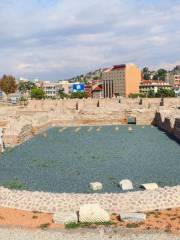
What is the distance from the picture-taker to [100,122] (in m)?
39.2

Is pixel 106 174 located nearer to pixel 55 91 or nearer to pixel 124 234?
pixel 124 234

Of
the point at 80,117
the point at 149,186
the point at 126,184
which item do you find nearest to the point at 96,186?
the point at 126,184

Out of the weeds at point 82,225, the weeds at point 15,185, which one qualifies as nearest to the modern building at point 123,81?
the weeds at point 15,185

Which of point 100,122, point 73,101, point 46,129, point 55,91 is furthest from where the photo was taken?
point 55,91

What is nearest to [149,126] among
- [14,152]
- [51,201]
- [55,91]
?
[14,152]

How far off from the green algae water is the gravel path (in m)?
3.87

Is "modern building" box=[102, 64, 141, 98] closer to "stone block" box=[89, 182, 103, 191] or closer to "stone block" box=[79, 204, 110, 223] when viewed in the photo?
"stone block" box=[89, 182, 103, 191]

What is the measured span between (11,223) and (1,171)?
6.66 metres

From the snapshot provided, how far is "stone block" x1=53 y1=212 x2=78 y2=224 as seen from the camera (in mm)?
10938

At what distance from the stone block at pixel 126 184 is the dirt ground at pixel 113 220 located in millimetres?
2570

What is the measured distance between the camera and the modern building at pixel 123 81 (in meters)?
129

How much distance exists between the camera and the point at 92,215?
1095 centimetres

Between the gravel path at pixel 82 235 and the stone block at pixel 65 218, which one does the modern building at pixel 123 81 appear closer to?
the stone block at pixel 65 218

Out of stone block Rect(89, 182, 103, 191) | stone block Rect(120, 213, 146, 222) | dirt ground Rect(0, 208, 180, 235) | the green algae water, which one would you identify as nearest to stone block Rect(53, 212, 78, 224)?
dirt ground Rect(0, 208, 180, 235)
